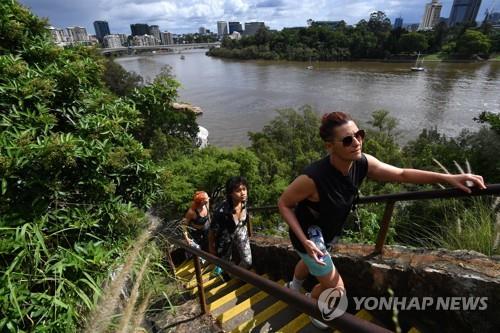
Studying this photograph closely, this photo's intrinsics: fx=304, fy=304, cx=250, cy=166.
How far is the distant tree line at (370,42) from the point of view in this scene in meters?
49.7

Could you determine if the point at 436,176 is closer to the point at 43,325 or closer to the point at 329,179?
the point at 329,179

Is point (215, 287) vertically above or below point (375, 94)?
above

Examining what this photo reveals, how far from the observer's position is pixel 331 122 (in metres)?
1.64

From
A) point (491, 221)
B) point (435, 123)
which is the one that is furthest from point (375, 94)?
point (491, 221)

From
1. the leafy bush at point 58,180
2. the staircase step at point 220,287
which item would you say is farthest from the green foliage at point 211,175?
the leafy bush at point 58,180

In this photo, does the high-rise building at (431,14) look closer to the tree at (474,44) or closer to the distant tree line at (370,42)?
the distant tree line at (370,42)

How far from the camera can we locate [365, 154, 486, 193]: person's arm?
5.55ft

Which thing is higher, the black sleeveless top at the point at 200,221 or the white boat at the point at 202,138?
the black sleeveless top at the point at 200,221

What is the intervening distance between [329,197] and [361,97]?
3156cm

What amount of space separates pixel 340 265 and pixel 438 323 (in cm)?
78

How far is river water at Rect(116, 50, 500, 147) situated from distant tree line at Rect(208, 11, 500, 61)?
722 cm

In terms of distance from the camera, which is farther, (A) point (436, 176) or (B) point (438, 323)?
(B) point (438, 323)

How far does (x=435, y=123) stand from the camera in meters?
23.9

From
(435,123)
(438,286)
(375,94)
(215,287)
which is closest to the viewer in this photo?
(438,286)
